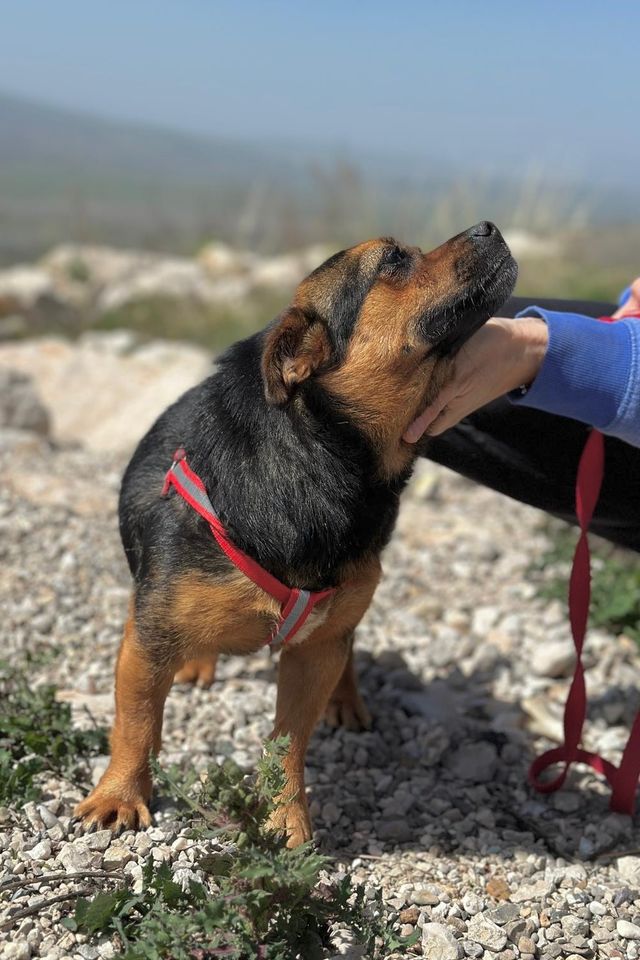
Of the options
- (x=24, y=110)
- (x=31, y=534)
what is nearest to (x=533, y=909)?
(x=31, y=534)

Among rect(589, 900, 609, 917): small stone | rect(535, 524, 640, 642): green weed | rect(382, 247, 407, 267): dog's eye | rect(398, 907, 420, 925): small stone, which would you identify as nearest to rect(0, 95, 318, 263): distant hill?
rect(535, 524, 640, 642): green weed

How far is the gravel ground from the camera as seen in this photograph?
10.3 ft

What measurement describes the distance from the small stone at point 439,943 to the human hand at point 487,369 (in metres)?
1.58

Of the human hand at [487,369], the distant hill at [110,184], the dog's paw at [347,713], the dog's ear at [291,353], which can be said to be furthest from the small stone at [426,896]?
the distant hill at [110,184]

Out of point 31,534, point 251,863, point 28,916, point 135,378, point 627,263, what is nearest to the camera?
point 251,863

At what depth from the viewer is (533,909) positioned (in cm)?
325

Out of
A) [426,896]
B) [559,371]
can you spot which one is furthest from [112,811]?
[559,371]

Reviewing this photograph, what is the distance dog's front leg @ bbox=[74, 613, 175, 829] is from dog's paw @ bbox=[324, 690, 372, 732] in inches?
45.6

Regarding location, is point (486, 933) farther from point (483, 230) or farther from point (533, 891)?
point (483, 230)

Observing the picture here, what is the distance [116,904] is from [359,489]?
1457mm

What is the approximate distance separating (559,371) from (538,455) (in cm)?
64

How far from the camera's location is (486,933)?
3088mm

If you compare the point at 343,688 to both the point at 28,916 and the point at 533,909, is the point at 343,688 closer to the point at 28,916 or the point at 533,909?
the point at 533,909

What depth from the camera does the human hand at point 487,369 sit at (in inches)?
131
